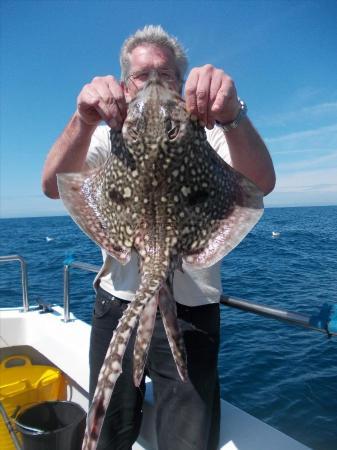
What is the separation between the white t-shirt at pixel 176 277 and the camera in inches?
98.6

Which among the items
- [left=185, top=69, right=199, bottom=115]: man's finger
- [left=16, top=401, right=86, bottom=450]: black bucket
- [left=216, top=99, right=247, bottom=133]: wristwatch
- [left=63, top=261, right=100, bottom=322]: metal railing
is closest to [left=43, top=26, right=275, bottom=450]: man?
[left=216, top=99, right=247, bottom=133]: wristwatch

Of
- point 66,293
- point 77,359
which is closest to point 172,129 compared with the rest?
point 77,359

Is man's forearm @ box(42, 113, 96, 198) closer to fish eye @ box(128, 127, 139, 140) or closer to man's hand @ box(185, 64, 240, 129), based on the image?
fish eye @ box(128, 127, 139, 140)

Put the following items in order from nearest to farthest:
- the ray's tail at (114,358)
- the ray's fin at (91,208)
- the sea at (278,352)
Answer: the ray's tail at (114,358)
the ray's fin at (91,208)
the sea at (278,352)

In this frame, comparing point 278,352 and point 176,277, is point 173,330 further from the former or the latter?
point 278,352

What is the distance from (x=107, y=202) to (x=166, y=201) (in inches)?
15.0

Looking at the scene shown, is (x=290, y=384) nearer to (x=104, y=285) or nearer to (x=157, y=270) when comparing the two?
(x=104, y=285)

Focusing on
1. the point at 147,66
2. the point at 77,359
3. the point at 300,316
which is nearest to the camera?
the point at 147,66

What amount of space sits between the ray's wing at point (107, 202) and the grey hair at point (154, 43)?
846 millimetres

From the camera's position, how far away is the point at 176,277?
2.51m

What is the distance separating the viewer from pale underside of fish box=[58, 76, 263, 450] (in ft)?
5.89

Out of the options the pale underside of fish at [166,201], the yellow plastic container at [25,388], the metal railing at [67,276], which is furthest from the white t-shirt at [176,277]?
the yellow plastic container at [25,388]

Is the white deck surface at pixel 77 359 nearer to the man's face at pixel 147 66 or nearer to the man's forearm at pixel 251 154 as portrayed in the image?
the man's forearm at pixel 251 154

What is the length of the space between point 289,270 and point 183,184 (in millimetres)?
20763
